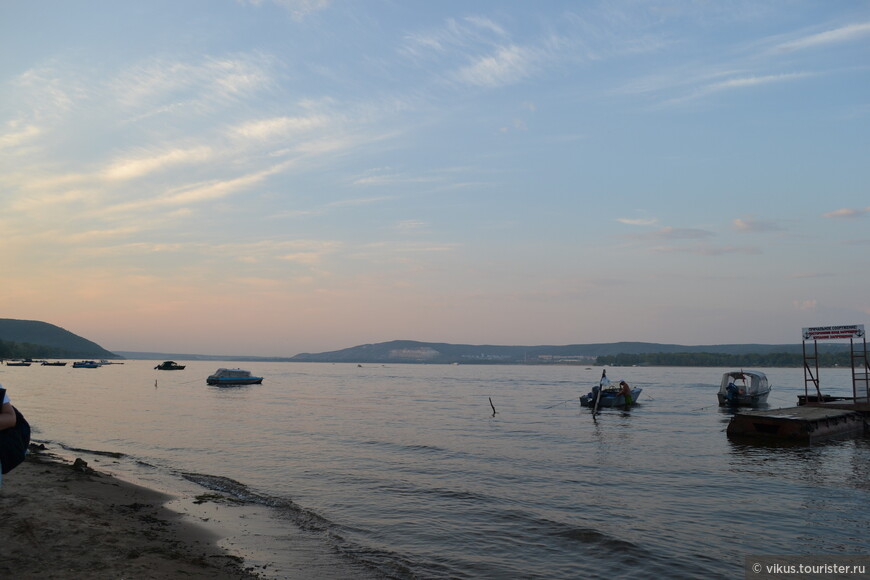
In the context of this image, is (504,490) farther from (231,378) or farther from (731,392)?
(231,378)

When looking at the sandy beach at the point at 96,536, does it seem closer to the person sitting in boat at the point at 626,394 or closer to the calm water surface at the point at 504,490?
the calm water surface at the point at 504,490

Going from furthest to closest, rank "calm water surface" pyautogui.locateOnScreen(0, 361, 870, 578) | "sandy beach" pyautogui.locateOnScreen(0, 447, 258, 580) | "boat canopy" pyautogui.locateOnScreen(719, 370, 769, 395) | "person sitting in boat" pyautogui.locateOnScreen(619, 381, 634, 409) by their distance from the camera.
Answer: "boat canopy" pyautogui.locateOnScreen(719, 370, 769, 395) → "person sitting in boat" pyautogui.locateOnScreen(619, 381, 634, 409) → "calm water surface" pyautogui.locateOnScreen(0, 361, 870, 578) → "sandy beach" pyautogui.locateOnScreen(0, 447, 258, 580)

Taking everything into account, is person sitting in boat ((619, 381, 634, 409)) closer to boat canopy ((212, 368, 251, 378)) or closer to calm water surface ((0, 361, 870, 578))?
calm water surface ((0, 361, 870, 578))

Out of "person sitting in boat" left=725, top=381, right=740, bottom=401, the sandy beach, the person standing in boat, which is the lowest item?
"person sitting in boat" left=725, top=381, right=740, bottom=401

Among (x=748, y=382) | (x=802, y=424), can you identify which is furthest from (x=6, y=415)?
(x=748, y=382)

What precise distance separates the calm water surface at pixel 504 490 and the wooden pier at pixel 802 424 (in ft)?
4.47

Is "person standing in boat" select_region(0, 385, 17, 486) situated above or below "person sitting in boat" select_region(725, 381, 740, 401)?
above

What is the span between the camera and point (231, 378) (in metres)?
111

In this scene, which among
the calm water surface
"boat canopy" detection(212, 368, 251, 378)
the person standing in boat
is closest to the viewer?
the person standing in boat

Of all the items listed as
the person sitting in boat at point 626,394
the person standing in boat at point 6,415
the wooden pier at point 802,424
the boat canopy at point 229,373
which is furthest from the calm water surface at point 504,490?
the boat canopy at point 229,373

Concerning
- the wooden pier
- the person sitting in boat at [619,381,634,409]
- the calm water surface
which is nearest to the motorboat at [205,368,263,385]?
the calm water surface

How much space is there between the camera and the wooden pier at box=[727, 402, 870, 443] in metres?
37.5

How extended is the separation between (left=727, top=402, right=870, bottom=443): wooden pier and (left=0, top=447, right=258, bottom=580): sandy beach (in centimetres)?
3659

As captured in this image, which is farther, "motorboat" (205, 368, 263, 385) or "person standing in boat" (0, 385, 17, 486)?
"motorboat" (205, 368, 263, 385)
